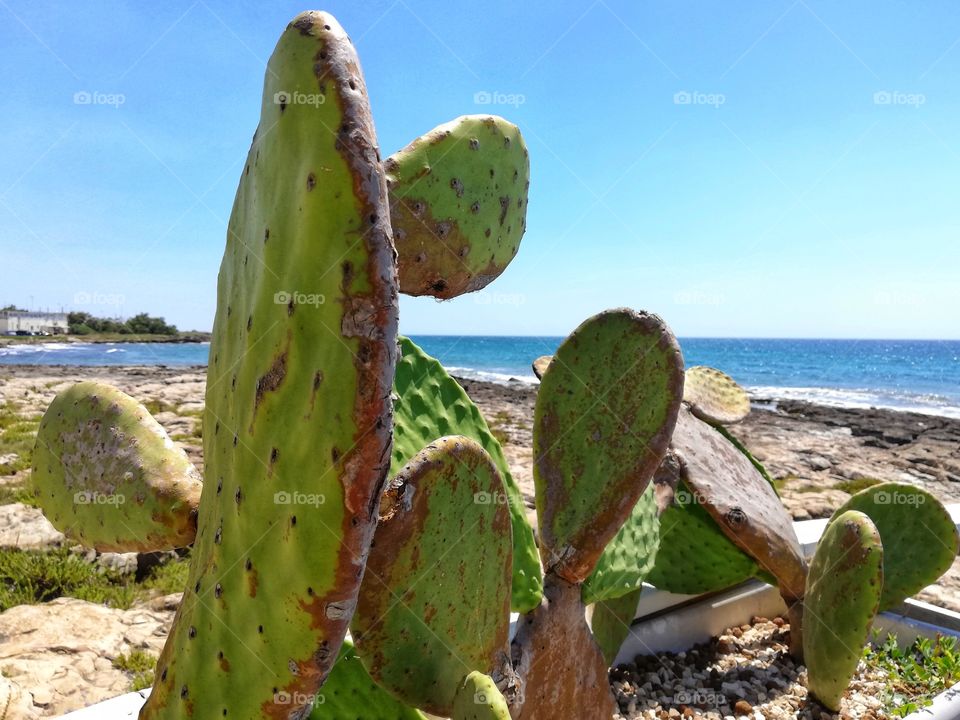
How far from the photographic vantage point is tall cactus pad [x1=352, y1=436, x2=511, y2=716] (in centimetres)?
97

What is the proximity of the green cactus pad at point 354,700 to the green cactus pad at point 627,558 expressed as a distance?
22.3 inches

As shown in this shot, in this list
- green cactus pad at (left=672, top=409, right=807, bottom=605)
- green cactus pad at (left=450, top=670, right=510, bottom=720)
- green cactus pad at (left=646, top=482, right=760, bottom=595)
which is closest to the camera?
green cactus pad at (left=450, top=670, right=510, bottom=720)

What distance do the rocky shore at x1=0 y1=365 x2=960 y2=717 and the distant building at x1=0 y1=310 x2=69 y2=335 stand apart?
1835 inches

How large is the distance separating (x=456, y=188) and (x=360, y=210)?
0.54m

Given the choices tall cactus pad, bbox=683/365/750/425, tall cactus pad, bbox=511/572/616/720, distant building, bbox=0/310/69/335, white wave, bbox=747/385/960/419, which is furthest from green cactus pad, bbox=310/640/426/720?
distant building, bbox=0/310/69/335

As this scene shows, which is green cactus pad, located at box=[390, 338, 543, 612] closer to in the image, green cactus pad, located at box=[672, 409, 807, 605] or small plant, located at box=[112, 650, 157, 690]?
green cactus pad, located at box=[672, 409, 807, 605]

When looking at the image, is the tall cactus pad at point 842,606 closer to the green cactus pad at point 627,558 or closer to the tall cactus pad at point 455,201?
Answer: the green cactus pad at point 627,558

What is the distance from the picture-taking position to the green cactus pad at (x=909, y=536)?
237 centimetres

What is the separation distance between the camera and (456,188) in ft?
3.76

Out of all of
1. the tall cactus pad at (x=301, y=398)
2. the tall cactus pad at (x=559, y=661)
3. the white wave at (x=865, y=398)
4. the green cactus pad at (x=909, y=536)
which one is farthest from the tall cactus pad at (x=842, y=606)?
the white wave at (x=865, y=398)

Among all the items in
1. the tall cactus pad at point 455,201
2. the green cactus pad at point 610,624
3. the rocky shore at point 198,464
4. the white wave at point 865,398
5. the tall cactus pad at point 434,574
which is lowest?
the white wave at point 865,398

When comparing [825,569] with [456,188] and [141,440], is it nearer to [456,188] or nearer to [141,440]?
A: [456,188]

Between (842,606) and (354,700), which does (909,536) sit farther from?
(354,700)

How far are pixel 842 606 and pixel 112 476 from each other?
179cm
